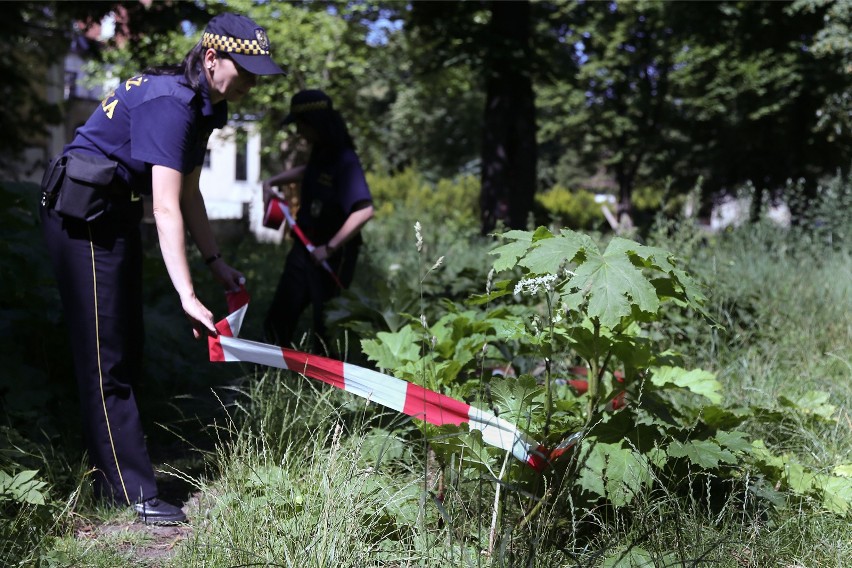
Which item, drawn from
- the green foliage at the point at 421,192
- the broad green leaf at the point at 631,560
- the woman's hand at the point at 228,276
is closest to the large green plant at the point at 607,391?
the broad green leaf at the point at 631,560

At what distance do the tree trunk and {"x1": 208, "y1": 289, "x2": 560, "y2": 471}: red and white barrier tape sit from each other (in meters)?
9.83

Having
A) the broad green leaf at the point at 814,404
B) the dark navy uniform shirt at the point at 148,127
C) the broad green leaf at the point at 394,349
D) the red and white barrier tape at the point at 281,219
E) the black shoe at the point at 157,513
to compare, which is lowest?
the black shoe at the point at 157,513

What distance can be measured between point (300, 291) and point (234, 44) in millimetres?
2175

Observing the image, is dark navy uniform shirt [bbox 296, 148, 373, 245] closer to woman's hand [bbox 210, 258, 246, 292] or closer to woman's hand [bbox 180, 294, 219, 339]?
woman's hand [bbox 210, 258, 246, 292]

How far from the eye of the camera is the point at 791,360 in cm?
542

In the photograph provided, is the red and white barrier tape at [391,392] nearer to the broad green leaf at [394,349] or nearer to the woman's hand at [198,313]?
the woman's hand at [198,313]

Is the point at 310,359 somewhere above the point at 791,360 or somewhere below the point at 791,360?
above

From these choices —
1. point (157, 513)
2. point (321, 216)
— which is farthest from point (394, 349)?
point (321, 216)

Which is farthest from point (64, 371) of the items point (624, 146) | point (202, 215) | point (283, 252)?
point (624, 146)

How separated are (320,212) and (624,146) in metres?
30.5

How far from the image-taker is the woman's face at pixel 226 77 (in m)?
3.35

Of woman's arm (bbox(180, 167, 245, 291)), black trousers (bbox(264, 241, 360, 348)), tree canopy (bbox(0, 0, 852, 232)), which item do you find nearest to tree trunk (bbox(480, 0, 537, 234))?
tree canopy (bbox(0, 0, 852, 232))

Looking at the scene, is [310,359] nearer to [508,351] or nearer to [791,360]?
[508,351]

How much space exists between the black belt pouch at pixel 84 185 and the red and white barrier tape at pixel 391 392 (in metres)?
0.65
